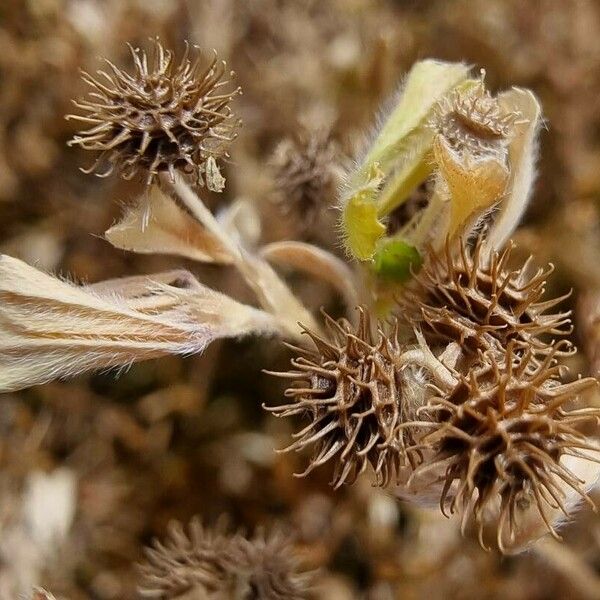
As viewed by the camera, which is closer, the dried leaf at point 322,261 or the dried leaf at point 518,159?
the dried leaf at point 518,159

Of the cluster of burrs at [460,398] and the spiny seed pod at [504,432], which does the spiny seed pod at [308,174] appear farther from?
the spiny seed pod at [504,432]

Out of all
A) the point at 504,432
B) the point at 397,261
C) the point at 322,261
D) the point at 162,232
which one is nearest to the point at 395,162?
the point at 397,261

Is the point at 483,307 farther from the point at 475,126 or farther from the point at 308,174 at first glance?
the point at 308,174

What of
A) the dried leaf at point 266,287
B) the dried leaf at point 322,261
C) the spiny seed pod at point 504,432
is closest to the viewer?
the spiny seed pod at point 504,432

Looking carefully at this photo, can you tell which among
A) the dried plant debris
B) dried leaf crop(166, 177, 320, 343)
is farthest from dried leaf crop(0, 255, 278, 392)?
dried leaf crop(166, 177, 320, 343)

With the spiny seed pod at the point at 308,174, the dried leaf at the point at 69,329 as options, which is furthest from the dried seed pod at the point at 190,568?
the spiny seed pod at the point at 308,174

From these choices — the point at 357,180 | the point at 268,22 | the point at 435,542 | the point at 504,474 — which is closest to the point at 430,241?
the point at 357,180

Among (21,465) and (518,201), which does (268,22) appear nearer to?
(518,201)

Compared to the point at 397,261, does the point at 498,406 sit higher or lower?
lower
